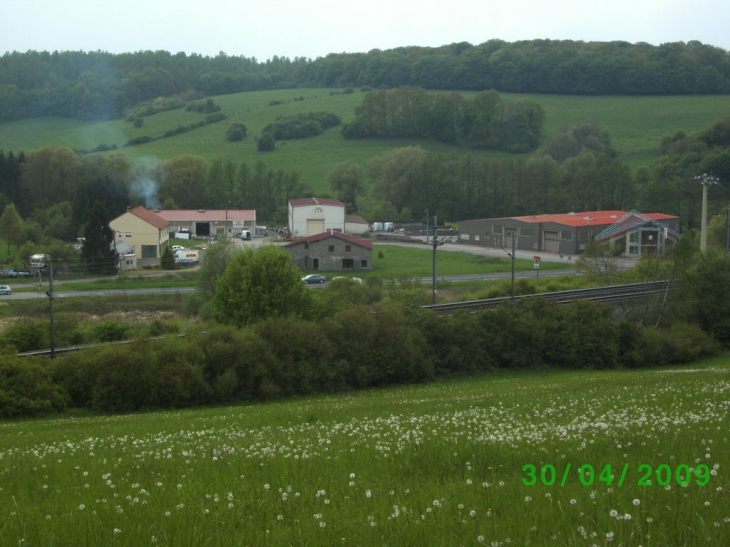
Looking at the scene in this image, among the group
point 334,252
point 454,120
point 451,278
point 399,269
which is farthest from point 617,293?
point 454,120

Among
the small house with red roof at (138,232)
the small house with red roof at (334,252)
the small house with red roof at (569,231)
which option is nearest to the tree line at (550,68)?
the small house with red roof at (569,231)

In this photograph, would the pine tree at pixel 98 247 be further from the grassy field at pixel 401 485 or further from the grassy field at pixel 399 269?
the grassy field at pixel 401 485

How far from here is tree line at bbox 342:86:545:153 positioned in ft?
434

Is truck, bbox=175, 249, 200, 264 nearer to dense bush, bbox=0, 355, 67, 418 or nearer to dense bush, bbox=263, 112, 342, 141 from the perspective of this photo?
dense bush, bbox=0, 355, 67, 418

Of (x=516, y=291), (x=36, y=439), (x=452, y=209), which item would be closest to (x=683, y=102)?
(x=452, y=209)

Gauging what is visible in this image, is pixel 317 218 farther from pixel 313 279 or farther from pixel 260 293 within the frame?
pixel 260 293

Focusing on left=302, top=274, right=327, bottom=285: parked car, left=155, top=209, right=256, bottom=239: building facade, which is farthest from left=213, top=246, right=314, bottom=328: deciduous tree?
left=155, top=209, right=256, bottom=239: building facade

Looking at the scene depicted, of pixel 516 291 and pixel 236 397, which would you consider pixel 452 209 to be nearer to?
pixel 516 291

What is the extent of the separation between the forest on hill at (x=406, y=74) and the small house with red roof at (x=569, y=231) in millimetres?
83368

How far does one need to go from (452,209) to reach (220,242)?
180ft

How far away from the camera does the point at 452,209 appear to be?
101 metres

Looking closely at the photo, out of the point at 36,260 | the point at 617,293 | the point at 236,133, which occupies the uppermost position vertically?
the point at 236,133

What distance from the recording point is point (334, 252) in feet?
208

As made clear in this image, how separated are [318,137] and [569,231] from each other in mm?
73249
